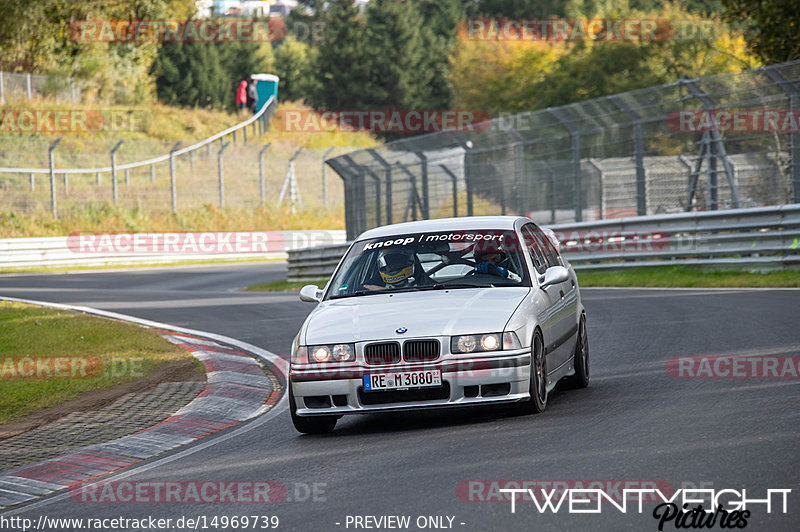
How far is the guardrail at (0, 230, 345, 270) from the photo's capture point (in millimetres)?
35812

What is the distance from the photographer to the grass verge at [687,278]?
1741cm

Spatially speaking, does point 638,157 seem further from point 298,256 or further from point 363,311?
point 363,311

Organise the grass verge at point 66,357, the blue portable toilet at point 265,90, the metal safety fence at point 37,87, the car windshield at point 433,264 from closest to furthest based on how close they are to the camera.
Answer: the car windshield at point 433,264, the grass verge at point 66,357, the metal safety fence at point 37,87, the blue portable toilet at point 265,90

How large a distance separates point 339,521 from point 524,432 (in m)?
2.09

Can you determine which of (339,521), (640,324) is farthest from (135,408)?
(640,324)

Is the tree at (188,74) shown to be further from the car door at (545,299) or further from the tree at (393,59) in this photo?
the car door at (545,299)

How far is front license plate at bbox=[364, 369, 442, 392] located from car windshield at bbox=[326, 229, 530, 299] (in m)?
1.13

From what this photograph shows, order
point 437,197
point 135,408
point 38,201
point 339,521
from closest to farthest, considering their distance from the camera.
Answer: point 339,521, point 135,408, point 437,197, point 38,201

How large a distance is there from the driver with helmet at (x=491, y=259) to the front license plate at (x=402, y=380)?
141 cm

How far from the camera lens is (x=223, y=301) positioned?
20.3 m

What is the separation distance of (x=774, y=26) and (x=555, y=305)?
58.1 feet

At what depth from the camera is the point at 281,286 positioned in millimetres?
25562

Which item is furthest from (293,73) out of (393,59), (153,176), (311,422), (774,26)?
(311,422)

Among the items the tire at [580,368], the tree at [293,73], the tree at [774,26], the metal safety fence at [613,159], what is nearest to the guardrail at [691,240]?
the metal safety fence at [613,159]
